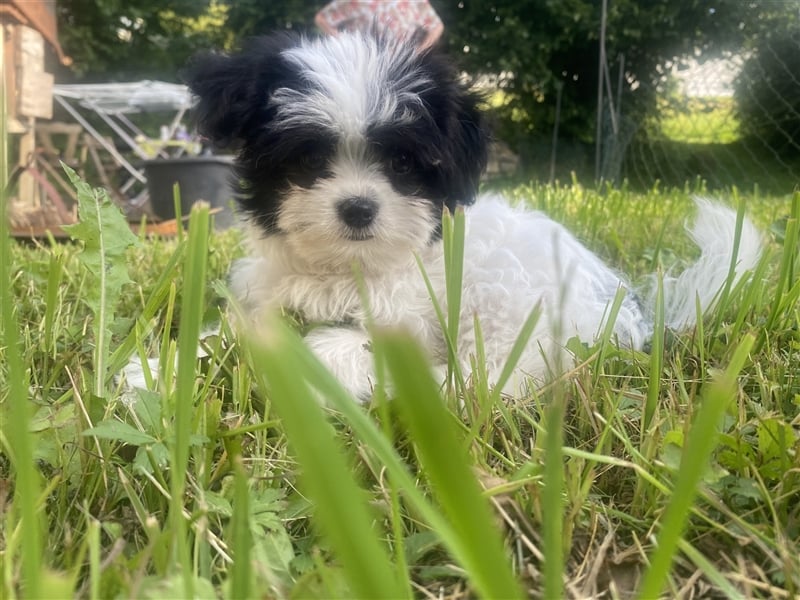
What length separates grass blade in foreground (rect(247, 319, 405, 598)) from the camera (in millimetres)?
369

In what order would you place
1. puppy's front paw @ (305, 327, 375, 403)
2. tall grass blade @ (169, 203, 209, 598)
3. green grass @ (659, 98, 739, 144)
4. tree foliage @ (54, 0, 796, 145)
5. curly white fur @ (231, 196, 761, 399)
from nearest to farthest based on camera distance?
tall grass blade @ (169, 203, 209, 598) < puppy's front paw @ (305, 327, 375, 403) < curly white fur @ (231, 196, 761, 399) < green grass @ (659, 98, 739, 144) < tree foliage @ (54, 0, 796, 145)

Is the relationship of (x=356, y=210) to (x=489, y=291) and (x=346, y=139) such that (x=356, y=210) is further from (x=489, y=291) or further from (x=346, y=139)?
(x=489, y=291)

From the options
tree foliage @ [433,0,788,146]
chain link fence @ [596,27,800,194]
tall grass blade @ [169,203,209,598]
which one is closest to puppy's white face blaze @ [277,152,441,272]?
tall grass blade @ [169,203,209,598]

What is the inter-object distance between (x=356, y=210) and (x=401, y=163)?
233mm

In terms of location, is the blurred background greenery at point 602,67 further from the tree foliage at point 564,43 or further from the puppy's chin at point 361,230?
the puppy's chin at point 361,230

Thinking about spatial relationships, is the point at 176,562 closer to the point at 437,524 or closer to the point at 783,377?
the point at 437,524

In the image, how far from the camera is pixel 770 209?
5.12 metres

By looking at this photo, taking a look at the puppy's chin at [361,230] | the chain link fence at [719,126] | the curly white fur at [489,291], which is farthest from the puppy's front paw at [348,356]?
the chain link fence at [719,126]

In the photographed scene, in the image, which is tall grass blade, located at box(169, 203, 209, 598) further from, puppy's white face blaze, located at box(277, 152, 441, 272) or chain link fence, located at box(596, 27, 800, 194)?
chain link fence, located at box(596, 27, 800, 194)

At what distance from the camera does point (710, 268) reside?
223 centimetres

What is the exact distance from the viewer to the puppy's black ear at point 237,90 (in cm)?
214

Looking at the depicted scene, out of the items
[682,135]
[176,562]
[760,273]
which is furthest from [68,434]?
[682,135]

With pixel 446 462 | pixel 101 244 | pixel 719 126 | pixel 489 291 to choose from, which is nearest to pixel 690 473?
pixel 446 462

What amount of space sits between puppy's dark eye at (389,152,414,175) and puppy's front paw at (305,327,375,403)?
541 millimetres
